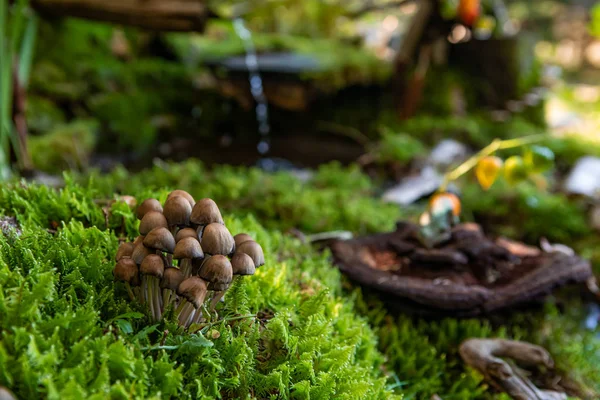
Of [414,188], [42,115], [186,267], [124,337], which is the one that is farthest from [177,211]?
[42,115]

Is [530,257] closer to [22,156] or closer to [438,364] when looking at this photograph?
[438,364]

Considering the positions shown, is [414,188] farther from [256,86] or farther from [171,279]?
[171,279]

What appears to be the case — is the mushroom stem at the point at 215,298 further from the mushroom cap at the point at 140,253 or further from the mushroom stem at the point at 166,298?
the mushroom cap at the point at 140,253

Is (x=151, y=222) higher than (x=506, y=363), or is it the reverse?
(x=151, y=222)

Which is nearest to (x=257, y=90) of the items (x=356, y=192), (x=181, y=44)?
(x=181, y=44)

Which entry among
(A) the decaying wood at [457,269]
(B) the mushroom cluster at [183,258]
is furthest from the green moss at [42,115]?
(B) the mushroom cluster at [183,258]

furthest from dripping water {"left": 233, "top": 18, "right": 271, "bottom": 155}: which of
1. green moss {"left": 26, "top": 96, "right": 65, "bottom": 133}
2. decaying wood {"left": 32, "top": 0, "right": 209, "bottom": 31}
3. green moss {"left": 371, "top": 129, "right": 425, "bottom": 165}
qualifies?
green moss {"left": 26, "top": 96, "right": 65, "bottom": 133}
